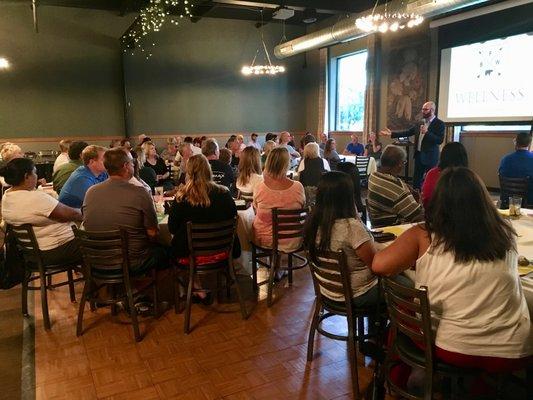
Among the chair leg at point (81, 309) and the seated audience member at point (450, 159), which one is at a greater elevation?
the seated audience member at point (450, 159)

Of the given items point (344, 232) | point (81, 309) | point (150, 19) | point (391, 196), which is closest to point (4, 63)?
point (150, 19)

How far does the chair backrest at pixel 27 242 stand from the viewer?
3023 millimetres

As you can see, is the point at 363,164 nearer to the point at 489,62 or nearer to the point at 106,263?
the point at 489,62

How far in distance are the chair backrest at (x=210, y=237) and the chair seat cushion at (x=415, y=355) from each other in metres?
1.50

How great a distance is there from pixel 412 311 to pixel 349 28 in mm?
7871

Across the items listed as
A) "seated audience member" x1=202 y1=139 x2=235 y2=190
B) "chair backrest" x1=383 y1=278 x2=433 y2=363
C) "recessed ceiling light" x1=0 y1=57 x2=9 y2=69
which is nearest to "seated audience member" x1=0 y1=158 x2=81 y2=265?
"seated audience member" x1=202 y1=139 x2=235 y2=190

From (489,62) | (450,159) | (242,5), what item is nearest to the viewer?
(450,159)

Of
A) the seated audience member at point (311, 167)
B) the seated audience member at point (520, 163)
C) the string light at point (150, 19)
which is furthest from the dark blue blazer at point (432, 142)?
the string light at point (150, 19)

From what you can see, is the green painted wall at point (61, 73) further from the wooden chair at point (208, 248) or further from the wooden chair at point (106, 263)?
the wooden chair at point (208, 248)

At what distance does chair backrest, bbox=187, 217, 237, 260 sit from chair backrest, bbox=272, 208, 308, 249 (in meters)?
0.40

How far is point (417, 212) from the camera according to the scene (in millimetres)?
3098

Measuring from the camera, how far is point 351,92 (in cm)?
1164

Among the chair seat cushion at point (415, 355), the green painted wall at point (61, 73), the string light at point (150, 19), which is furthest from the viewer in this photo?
the green painted wall at point (61, 73)

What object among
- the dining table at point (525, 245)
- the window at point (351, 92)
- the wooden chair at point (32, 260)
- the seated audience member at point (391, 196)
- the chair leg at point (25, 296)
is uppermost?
the window at point (351, 92)
